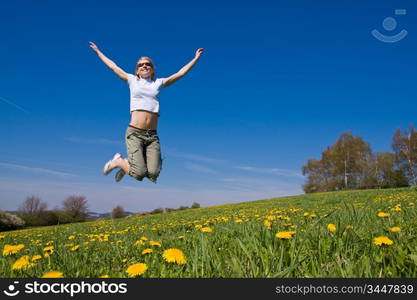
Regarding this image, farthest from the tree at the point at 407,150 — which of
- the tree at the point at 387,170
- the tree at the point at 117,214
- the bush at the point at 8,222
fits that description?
the bush at the point at 8,222

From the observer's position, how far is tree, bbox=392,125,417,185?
4547 centimetres

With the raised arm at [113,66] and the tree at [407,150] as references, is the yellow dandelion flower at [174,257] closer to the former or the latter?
the raised arm at [113,66]

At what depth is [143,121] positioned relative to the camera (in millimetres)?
6496

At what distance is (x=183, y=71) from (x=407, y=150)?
1921 inches

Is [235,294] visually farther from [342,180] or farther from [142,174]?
[342,180]

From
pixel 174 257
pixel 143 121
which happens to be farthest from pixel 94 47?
pixel 174 257

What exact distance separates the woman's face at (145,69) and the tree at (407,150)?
47892 mm

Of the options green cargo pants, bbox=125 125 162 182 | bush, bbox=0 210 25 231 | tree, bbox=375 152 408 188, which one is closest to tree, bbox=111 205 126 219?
green cargo pants, bbox=125 125 162 182

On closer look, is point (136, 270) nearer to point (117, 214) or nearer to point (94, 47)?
point (94, 47)

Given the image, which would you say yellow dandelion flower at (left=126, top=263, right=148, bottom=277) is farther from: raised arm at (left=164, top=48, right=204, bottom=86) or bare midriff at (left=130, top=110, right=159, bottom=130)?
raised arm at (left=164, top=48, right=204, bottom=86)

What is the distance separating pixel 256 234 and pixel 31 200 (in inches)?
1940

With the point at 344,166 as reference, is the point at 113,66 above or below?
below

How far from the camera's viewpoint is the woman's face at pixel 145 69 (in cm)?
701

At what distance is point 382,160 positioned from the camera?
52.6m
